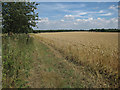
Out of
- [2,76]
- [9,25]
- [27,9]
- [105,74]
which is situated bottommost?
[105,74]

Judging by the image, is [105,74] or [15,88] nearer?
[15,88]

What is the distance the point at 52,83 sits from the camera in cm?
462

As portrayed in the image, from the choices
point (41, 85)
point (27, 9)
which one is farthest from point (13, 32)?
point (41, 85)

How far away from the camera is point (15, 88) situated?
14.1 feet

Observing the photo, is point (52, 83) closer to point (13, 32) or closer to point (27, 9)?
point (13, 32)

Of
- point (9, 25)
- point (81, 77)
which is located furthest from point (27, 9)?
point (81, 77)

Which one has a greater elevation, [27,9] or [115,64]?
[27,9]

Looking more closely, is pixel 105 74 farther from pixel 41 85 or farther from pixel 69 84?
pixel 41 85

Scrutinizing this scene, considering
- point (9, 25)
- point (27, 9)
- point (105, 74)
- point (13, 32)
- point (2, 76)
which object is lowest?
point (105, 74)

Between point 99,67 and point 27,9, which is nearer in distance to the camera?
point 99,67

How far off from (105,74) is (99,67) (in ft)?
1.98

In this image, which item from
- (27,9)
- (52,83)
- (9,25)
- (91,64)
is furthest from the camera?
(27,9)

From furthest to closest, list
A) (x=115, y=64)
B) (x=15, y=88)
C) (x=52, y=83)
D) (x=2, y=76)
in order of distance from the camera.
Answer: (x=115, y=64), (x=2, y=76), (x=52, y=83), (x=15, y=88)

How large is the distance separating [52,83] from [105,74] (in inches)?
121
